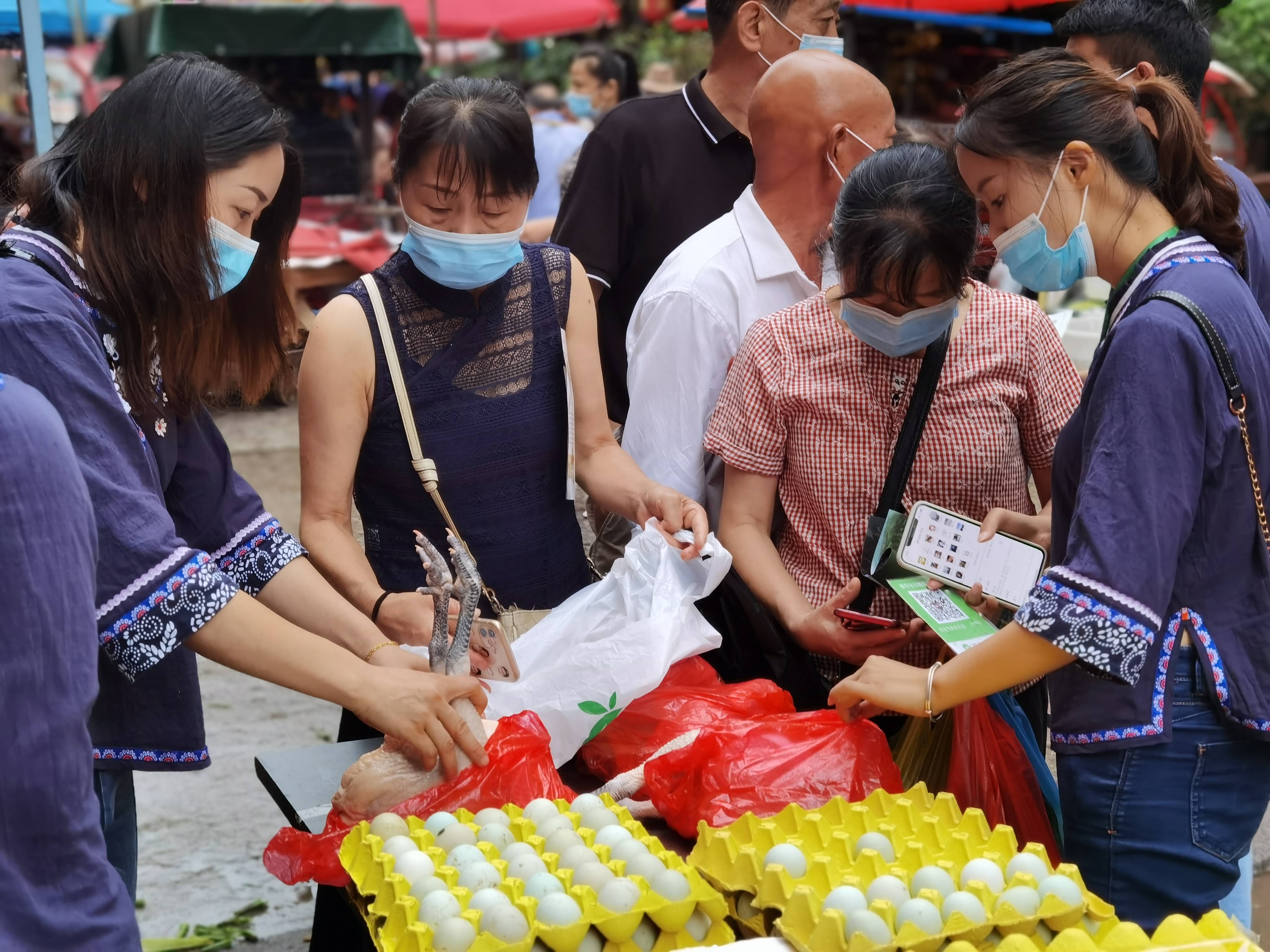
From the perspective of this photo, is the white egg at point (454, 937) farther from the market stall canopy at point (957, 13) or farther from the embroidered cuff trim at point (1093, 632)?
the market stall canopy at point (957, 13)

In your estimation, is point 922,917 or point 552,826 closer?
point 922,917

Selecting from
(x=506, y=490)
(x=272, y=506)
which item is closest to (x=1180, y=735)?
(x=506, y=490)

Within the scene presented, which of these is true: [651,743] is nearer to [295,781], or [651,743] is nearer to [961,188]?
[295,781]

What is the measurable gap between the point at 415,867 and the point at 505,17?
14.0 metres

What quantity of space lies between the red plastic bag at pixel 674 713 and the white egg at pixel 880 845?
39 cm

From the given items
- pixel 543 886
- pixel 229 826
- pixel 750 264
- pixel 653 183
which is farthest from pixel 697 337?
pixel 229 826

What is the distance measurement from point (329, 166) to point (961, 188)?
27.8 feet

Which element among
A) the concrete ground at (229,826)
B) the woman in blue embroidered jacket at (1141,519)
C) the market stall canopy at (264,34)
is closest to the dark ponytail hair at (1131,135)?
the woman in blue embroidered jacket at (1141,519)

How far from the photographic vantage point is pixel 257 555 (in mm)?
1931

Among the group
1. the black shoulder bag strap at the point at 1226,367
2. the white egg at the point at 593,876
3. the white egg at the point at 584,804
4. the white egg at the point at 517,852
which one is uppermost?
the black shoulder bag strap at the point at 1226,367

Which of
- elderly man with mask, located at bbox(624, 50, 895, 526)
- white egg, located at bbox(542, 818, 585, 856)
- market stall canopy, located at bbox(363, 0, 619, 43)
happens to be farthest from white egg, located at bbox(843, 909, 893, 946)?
market stall canopy, located at bbox(363, 0, 619, 43)

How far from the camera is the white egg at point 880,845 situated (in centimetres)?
147

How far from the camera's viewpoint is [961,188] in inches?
77.6

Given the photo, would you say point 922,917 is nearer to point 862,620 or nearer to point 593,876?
point 593,876
